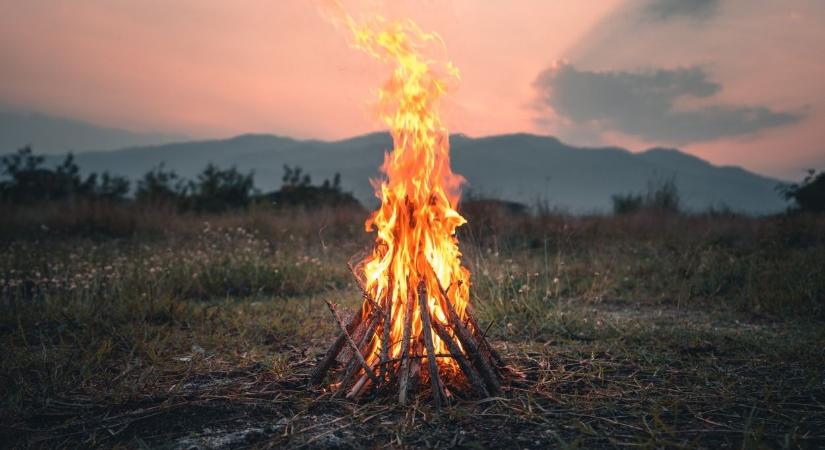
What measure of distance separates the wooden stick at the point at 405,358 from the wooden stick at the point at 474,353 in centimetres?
24

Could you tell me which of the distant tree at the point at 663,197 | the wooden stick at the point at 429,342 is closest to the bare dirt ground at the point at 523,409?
the wooden stick at the point at 429,342

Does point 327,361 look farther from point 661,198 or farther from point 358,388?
point 661,198

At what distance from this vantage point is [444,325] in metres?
3.23

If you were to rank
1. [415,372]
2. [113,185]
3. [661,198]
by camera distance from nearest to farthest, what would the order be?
[415,372] → [661,198] → [113,185]

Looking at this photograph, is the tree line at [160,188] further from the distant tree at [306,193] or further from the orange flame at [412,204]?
the orange flame at [412,204]

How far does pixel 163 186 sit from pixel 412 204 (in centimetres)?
1902

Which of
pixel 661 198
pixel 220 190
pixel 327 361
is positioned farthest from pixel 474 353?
pixel 220 190

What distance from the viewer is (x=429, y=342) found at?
3.03 m

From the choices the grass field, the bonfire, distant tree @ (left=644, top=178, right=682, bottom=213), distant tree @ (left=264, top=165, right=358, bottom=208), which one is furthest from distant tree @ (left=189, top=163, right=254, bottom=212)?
the bonfire

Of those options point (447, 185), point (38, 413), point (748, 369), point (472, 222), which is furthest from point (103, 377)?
point (472, 222)

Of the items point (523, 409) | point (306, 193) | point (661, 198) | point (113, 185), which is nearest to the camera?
point (523, 409)

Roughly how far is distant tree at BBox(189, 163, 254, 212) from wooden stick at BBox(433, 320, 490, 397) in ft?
56.8

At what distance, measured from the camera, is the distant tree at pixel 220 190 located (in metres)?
19.2

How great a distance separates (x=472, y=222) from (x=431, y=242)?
921 cm
